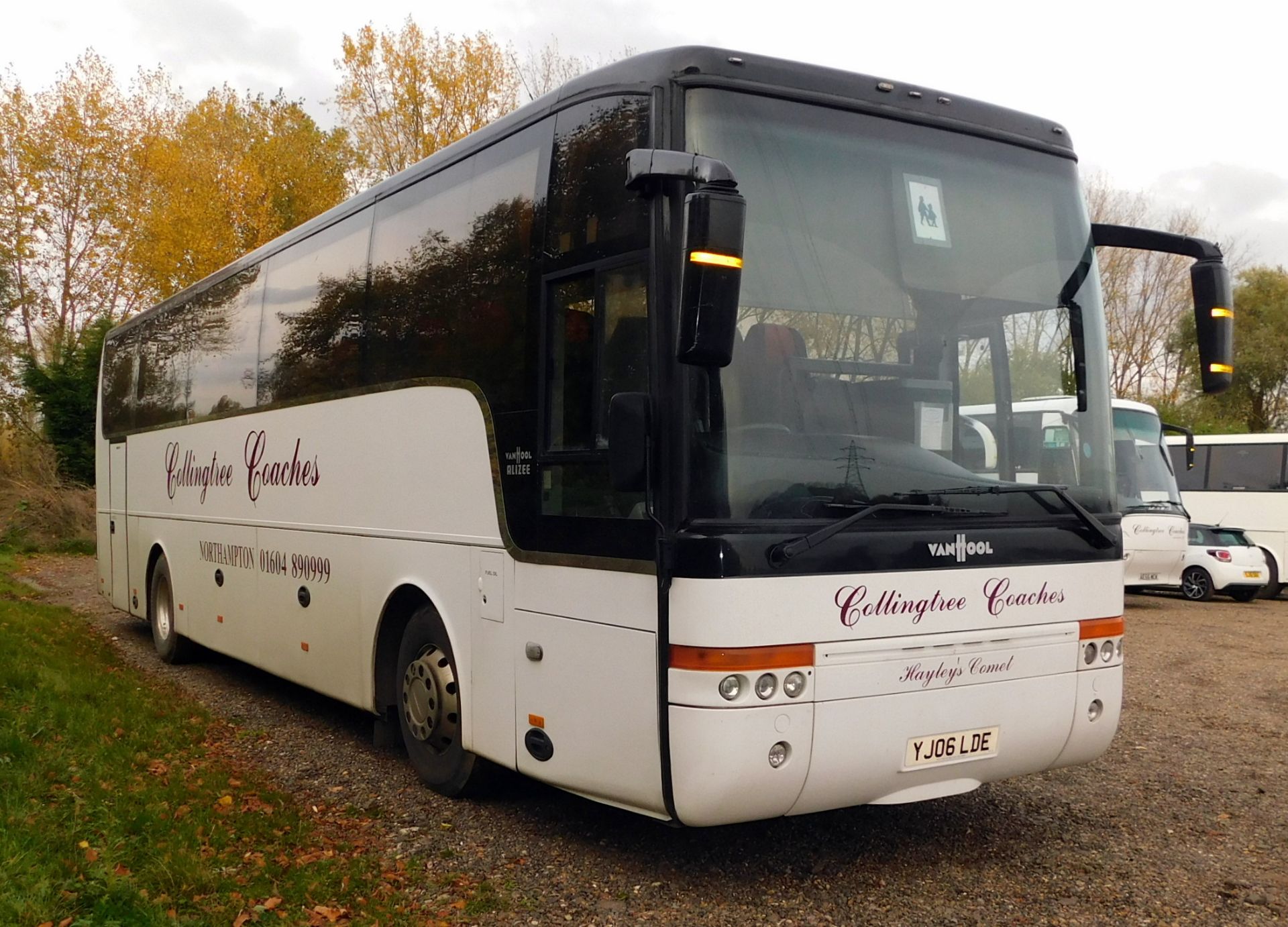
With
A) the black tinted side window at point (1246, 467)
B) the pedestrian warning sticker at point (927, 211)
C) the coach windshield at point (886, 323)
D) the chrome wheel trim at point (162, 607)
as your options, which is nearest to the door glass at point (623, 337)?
the coach windshield at point (886, 323)

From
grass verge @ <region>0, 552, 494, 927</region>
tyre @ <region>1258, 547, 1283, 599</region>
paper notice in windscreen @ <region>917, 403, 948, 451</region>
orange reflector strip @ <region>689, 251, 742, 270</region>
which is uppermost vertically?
orange reflector strip @ <region>689, 251, 742, 270</region>

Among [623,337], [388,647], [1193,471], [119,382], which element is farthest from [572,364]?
[1193,471]

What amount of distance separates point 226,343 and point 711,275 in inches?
281

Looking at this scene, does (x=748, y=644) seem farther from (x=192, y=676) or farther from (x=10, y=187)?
(x=10, y=187)

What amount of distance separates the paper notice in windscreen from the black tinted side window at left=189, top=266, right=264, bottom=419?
6.05 metres

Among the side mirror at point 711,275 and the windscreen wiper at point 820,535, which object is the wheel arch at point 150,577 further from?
the side mirror at point 711,275

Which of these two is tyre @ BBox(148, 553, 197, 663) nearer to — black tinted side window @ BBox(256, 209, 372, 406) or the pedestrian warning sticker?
black tinted side window @ BBox(256, 209, 372, 406)

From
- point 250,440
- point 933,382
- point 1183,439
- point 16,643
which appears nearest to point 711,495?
point 933,382

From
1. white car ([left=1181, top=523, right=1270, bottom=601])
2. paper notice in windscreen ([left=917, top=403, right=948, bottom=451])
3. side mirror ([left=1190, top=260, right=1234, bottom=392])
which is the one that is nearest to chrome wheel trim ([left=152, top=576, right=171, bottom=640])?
paper notice in windscreen ([left=917, top=403, right=948, bottom=451])

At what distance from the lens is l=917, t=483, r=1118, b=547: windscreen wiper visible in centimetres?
508

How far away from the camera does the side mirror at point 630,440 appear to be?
467cm

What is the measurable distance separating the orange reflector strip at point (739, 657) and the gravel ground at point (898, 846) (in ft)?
3.45

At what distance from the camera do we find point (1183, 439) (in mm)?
28750

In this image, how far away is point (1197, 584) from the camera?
22797mm
